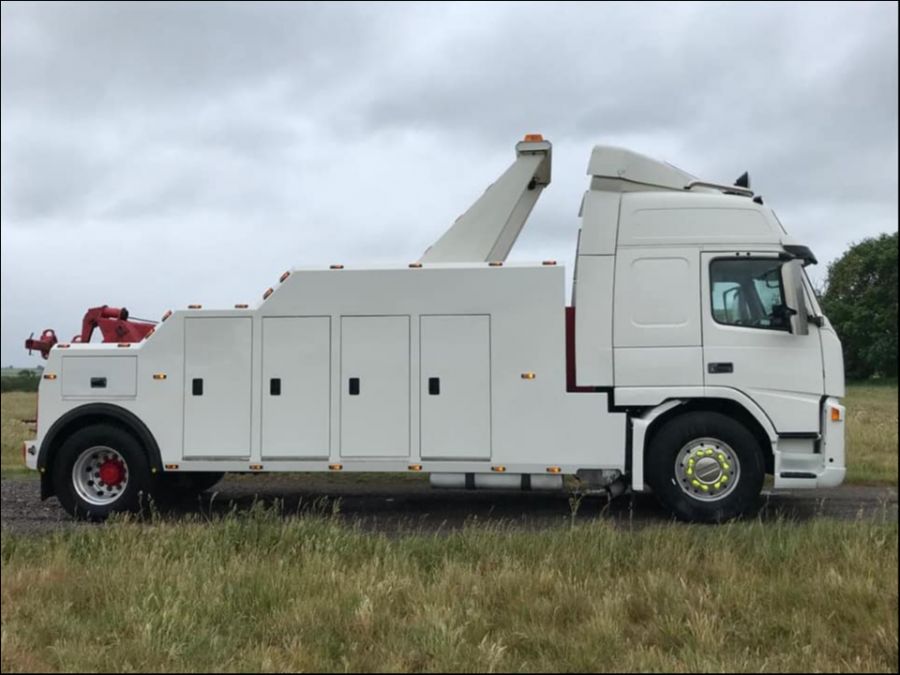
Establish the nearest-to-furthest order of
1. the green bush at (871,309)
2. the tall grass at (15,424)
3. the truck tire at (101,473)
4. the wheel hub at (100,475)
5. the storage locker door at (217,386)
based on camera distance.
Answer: the green bush at (871,309) < the storage locker door at (217,386) < the truck tire at (101,473) < the wheel hub at (100,475) < the tall grass at (15,424)

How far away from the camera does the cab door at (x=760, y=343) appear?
7.40 metres

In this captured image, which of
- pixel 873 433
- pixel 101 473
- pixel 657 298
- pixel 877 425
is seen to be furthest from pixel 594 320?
pixel 101 473

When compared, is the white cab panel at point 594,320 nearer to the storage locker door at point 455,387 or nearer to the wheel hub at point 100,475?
the storage locker door at point 455,387

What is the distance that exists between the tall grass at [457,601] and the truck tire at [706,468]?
159 cm

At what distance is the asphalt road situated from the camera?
7.95m

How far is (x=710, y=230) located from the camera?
7703 mm

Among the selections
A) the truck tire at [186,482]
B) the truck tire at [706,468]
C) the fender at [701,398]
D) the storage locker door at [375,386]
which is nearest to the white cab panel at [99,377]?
the truck tire at [186,482]

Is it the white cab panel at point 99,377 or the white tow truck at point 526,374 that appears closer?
the white tow truck at point 526,374

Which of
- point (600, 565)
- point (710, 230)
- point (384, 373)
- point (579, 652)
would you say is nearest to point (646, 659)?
point (579, 652)

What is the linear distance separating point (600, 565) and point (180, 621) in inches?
103

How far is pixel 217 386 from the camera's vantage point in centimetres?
799

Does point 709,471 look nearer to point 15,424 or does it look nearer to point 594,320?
point 594,320

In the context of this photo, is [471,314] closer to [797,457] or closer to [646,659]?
[797,457]

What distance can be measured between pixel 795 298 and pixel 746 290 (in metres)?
0.47
